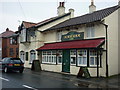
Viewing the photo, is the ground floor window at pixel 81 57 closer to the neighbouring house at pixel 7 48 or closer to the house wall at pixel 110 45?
the house wall at pixel 110 45

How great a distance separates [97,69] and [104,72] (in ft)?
3.30

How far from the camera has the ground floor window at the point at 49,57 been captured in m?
19.8

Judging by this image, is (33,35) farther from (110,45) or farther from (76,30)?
(110,45)

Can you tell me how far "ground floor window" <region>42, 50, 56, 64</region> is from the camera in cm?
1982

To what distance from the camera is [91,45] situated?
48.4 feet

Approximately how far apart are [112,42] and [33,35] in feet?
39.6

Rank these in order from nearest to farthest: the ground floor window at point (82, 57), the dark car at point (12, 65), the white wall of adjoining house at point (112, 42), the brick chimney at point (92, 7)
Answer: the white wall of adjoining house at point (112, 42)
the ground floor window at point (82, 57)
the dark car at point (12, 65)
the brick chimney at point (92, 7)

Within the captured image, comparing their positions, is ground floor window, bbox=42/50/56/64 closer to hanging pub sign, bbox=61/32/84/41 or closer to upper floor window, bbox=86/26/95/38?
hanging pub sign, bbox=61/32/84/41

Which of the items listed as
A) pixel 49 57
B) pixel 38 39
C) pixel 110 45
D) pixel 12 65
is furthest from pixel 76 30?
pixel 12 65

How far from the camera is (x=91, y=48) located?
47.5 feet

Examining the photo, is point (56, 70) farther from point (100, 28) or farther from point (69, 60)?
point (100, 28)

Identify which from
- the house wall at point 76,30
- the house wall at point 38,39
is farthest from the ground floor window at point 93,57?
the house wall at point 38,39

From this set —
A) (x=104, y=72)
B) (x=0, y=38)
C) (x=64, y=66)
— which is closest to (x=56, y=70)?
(x=64, y=66)

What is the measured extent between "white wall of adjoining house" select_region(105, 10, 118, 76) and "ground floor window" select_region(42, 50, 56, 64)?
7.16 meters
